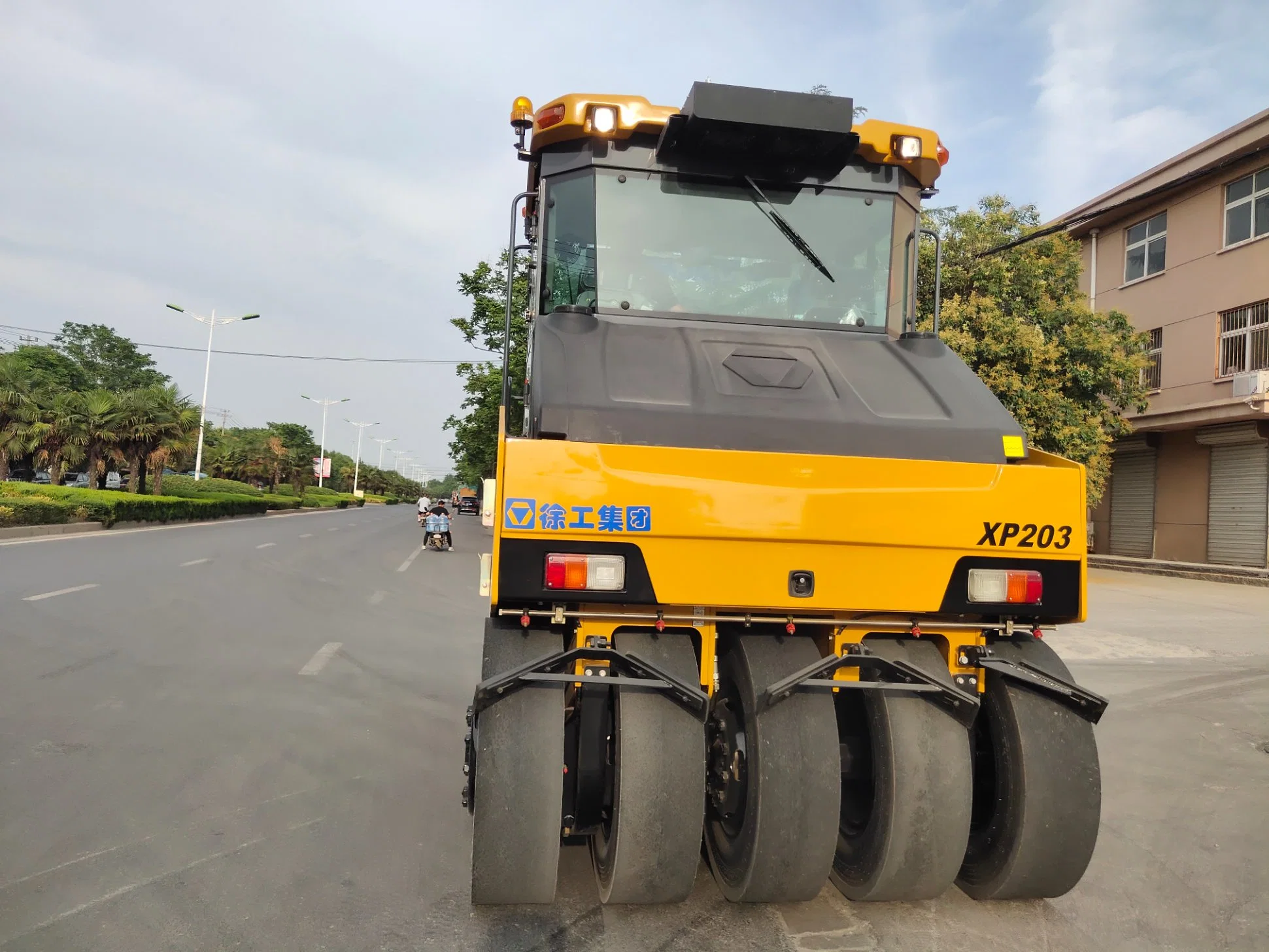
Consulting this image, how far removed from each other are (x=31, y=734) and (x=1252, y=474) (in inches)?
993

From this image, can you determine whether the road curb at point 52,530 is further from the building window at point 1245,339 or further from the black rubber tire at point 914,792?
the building window at point 1245,339

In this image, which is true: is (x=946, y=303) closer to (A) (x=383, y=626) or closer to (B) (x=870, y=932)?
(A) (x=383, y=626)

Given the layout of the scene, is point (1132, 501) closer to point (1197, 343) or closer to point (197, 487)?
point (1197, 343)

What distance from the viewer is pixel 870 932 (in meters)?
3.64

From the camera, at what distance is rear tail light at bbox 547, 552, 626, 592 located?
330 centimetres

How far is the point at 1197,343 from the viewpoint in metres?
24.7

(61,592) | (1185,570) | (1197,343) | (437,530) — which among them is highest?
(1197,343)

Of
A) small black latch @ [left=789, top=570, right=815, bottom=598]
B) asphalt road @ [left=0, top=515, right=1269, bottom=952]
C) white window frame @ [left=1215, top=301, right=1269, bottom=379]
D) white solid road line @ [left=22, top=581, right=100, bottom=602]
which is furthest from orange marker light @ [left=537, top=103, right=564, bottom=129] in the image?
white window frame @ [left=1215, top=301, right=1269, bottom=379]

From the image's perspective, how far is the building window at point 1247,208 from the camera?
2253cm

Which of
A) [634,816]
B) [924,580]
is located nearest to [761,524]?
[924,580]

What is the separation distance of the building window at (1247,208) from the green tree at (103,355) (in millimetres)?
83924

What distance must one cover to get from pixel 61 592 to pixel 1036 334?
17662 millimetres

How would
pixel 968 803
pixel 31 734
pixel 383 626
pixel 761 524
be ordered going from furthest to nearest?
pixel 383 626, pixel 31 734, pixel 968 803, pixel 761 524

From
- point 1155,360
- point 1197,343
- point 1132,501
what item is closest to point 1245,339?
point 1197,343
